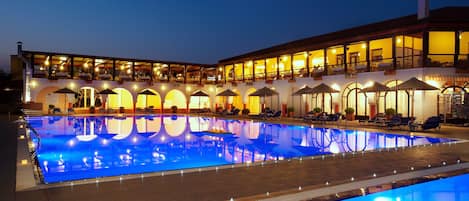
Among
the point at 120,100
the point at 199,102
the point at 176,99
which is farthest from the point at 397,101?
the point at 120,100

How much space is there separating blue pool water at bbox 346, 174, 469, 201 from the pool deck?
58 cm

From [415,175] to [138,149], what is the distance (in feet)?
24.8

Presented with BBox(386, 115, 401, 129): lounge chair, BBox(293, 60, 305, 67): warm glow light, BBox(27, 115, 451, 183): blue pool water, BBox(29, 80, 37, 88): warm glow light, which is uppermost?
BBox(293, 60, 305, 67): warm glow light

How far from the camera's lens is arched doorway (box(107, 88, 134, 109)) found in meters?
33.5

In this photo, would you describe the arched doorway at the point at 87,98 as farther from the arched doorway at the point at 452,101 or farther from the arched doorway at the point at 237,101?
the arched doorway at the point at 452,101

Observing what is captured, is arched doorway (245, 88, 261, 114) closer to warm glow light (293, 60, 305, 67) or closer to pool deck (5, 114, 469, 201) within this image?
warm glow light (293, 60, 305, 67)

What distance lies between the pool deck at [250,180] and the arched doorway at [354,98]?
44.3 feet

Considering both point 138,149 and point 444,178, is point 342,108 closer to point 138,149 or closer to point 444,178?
point 138,149

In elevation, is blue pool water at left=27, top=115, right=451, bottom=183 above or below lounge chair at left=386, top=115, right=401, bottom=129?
below

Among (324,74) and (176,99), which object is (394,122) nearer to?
(324,74)

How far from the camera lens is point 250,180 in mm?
5812

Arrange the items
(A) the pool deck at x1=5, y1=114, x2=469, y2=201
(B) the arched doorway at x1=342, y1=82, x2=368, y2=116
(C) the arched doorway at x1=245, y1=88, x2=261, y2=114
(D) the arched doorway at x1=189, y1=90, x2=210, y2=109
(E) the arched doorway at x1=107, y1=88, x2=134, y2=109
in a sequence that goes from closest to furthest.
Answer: (A) the pool deck at x1=5, y1=114, x2=469, y2=201, (B) the arched doorway at x1=342, y1=82, x2=368, y2=116, (C) the arched doorway at x1=245, y1=88, x2=261, y2=114, (E) the arched doorway at x1=107, y1=88, x2=134, y2=109, (D) the arched doorway at x1=189, y1=90, x2=210, y2=109

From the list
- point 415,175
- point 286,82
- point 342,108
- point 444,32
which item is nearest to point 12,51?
point 286,82

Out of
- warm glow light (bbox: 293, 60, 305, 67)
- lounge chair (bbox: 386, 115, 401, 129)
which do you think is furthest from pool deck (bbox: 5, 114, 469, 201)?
warm glow light (bbox: 293, 60, 305, 67)
